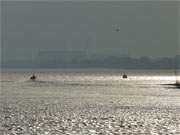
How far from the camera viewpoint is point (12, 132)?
28.0 metres

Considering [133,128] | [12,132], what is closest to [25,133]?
[12,132]

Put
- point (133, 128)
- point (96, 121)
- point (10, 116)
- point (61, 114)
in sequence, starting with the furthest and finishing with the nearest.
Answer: point (61, 114) < point (10, 116) < point (96, 121) < point (133, 128)

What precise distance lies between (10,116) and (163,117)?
11.8 meters

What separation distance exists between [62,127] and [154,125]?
622 cm

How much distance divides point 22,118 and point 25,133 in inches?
321

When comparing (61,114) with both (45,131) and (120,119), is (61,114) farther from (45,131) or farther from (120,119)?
(45,131)

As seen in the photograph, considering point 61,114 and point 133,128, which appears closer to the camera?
point 133,128

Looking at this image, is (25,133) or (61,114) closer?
(25,133)

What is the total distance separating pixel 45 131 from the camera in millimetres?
28828

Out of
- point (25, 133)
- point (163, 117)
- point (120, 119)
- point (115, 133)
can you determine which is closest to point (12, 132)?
point (25, 133)

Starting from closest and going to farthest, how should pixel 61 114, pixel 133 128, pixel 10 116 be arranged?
pixel 133 128 → pixel 10 116 → pixel 61 114

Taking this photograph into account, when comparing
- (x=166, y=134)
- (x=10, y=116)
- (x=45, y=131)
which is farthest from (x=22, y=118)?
(x=166, y=134)

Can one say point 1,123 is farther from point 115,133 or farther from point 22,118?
point 115,133

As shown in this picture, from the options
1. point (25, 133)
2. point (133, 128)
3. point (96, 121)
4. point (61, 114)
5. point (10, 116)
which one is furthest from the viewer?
point (61, 114)
